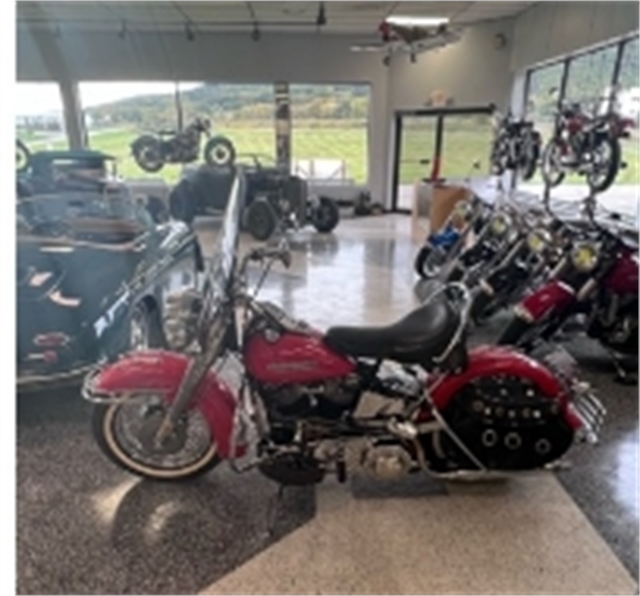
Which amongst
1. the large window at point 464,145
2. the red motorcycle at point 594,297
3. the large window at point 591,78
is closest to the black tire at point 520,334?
the red motorcycle at point 594,297

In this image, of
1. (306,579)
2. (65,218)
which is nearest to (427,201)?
(65,218)

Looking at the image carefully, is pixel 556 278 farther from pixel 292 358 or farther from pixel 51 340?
pixel 51 340

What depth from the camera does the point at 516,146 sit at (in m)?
7.85

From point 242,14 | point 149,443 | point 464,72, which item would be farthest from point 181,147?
point 149,443

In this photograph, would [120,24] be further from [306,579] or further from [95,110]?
[306,579]

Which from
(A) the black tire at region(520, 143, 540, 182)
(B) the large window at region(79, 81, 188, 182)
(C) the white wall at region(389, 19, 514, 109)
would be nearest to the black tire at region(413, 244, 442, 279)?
(A) the black tire at region(520, 143, 540, 182)

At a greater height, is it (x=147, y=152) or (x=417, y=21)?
(x=417, y=21)

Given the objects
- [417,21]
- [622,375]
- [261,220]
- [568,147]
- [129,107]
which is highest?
[417,21]

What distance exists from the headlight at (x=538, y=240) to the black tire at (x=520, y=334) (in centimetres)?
65

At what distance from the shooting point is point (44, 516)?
2168 mm

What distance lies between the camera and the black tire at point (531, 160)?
7.54m

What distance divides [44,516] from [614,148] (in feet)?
19.0

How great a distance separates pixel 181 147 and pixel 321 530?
8.63 m

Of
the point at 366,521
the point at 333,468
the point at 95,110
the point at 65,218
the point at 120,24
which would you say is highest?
the point at 120,24
